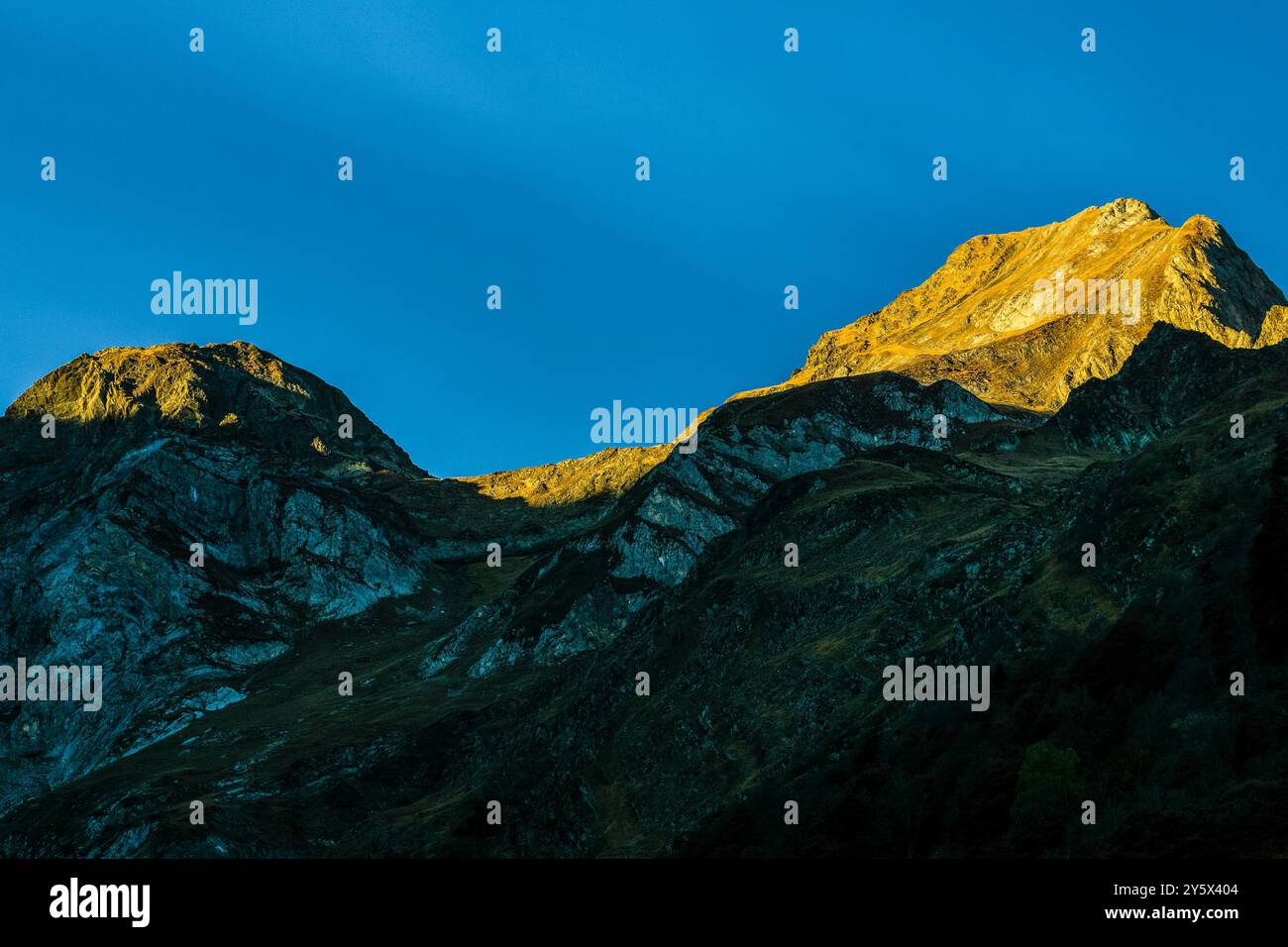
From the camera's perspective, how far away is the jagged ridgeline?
185ft

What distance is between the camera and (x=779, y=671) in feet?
294

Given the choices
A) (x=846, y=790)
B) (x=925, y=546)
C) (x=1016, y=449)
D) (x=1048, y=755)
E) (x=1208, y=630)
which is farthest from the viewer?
(x=1016, y=449)

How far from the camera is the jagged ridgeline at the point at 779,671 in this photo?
56.4m

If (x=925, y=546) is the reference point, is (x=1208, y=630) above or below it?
below

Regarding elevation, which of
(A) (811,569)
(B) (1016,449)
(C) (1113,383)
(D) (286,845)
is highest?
(C) (1113,383)

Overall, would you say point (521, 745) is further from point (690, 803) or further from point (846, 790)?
point (846, 790)

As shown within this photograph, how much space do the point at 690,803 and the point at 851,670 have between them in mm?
14037

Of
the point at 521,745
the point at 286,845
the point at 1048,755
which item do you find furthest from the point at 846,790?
the point at 286,845

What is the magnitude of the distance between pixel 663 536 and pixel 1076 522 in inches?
3745

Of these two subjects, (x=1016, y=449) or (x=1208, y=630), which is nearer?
(x=1208, y=630)
